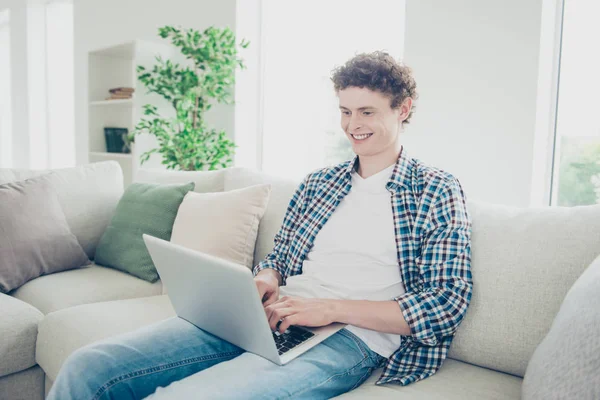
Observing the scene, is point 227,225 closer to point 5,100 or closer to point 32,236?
point 32,236

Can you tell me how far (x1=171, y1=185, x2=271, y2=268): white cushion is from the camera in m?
1.71

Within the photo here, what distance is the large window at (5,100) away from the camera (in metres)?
6.35

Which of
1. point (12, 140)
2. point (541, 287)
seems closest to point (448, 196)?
point (541, 287)

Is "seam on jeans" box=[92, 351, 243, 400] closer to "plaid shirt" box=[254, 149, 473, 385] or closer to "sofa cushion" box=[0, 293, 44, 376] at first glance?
"plaid shirt" box=[254, 149, 473, 385]

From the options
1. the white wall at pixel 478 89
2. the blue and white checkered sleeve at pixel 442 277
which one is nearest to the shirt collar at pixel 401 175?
the blue and white checkered sleeve at pixel 442 277

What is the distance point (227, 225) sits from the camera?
5.66 feet

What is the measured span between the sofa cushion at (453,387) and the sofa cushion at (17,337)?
105 centimetres

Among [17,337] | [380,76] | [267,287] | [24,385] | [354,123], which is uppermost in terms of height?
[380,76]

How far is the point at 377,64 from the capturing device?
1326 millimetres

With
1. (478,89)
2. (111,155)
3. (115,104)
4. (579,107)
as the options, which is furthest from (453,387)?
(115,104)

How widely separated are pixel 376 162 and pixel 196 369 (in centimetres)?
71

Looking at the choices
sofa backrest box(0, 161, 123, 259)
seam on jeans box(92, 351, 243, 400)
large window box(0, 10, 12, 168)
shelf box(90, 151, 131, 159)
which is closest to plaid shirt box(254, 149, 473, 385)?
seam on jeans box(92, 351, 243, 400)

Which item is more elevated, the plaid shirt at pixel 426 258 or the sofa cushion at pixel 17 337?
the plaid shirt at pixel 426 258

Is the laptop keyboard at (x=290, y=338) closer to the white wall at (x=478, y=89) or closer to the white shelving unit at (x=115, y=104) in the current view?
the white wall at (x=478, y=89)
